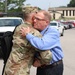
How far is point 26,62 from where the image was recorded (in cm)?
367

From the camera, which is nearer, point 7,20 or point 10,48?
point 10,48

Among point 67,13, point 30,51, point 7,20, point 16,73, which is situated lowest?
point 67,13

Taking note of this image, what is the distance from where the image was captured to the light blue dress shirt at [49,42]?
3578 millimetres

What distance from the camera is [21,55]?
3.63 metres

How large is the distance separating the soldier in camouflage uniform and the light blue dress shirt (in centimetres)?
6

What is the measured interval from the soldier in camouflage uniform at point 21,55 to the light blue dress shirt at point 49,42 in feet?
0.20

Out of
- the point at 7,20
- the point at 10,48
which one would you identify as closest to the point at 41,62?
the point at 10,48

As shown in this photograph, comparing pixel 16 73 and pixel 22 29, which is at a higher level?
pixel 22 29

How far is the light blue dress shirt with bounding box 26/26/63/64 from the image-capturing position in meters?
3.58

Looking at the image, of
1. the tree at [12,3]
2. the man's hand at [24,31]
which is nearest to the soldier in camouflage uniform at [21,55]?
the man's hand at [24,31]

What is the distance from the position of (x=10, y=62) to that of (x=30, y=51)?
0.85 ft

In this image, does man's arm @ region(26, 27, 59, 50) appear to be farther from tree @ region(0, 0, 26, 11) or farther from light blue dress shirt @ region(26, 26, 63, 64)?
tree @ region(0, 0, 26, 11)

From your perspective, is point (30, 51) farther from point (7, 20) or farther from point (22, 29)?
point (7, 20)

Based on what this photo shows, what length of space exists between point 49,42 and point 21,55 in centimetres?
35
